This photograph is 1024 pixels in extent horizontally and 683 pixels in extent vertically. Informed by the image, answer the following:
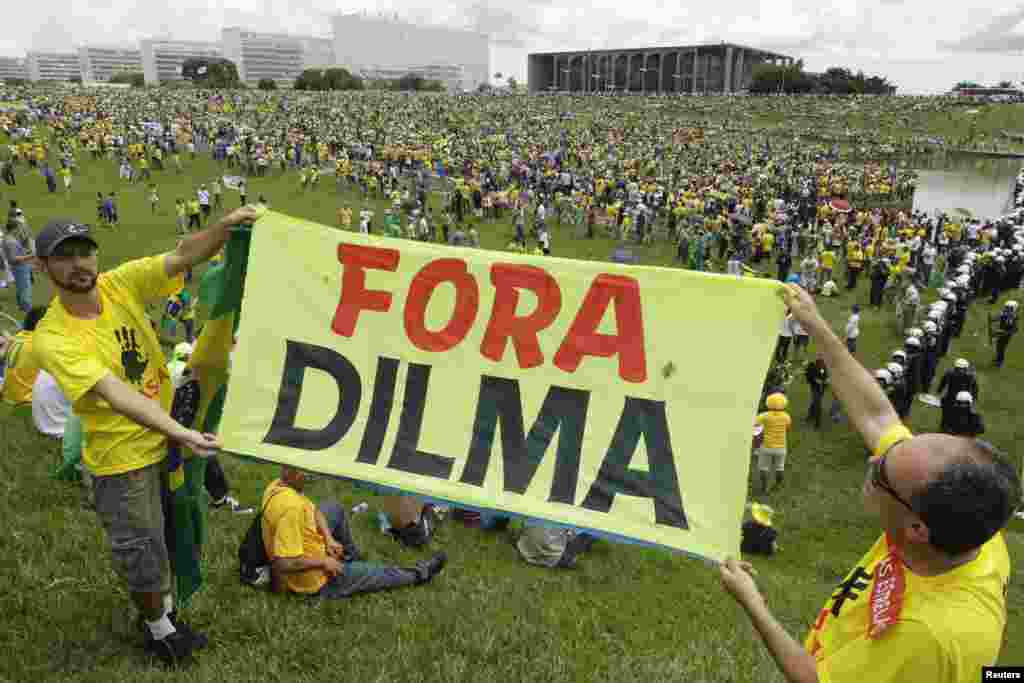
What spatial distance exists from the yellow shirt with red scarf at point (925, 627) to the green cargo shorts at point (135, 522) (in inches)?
117

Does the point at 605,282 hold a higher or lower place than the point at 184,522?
higher

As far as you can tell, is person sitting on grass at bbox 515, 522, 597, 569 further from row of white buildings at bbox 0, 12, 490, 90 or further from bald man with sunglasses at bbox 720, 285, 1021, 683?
row of white buildings at bbox 0, 12, 490, 90

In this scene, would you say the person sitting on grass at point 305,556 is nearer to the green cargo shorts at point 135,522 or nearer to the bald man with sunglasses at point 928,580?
the green cargo shorts at point 135,522

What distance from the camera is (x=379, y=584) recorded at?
4.46 m

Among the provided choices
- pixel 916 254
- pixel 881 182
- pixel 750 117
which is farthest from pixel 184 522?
pixel 750 117

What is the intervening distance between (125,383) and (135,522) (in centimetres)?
76

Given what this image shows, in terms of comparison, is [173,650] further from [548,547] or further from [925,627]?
[925,627]

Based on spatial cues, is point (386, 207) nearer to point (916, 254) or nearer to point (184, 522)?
point (916, 254)

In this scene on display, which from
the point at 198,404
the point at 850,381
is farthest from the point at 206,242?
the point at 850,381

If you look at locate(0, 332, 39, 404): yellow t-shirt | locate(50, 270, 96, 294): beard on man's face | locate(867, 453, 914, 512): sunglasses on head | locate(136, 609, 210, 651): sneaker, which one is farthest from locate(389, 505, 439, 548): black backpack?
locate(867, 453, 914, 512): sunglasses on head

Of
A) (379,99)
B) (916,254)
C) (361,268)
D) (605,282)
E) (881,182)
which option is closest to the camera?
(605,282)

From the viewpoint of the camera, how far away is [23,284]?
1326cm

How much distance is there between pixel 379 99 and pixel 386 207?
40.8m

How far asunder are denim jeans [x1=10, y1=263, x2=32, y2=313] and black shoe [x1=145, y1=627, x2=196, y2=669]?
41.4 feet
